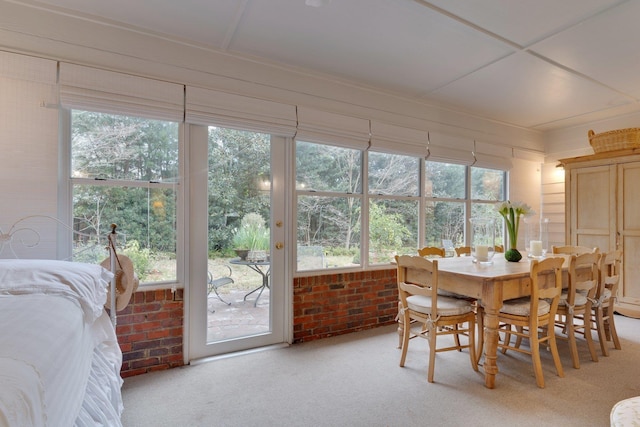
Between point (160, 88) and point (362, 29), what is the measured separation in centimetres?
157

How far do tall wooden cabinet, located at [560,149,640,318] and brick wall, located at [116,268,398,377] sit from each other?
2663 mm

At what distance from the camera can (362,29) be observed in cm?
238

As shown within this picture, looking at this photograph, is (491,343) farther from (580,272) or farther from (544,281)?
(580,272)

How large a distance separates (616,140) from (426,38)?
120 inches

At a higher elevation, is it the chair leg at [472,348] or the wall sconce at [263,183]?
the wall sconce at [263,183]

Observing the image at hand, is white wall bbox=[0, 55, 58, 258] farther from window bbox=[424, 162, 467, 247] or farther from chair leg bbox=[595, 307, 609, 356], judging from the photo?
Result: chair leg bbox=[595, 307, 609, 356]

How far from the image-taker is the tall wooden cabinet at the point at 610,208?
377cm

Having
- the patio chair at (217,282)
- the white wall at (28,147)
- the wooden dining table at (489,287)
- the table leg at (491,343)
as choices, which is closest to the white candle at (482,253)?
the wooden dining table at (489,287)

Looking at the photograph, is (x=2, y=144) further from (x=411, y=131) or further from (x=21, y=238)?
(x=411, y=131)

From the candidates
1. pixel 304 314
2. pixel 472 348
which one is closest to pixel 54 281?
pixel 304 314

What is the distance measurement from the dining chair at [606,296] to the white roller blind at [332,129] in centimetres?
238

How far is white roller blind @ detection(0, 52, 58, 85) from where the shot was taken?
2070 mm

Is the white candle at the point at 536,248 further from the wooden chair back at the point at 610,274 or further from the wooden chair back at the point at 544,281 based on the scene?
the wooden chair back at the point at 544,281

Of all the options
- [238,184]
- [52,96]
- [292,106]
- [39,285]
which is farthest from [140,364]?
[292,106]
